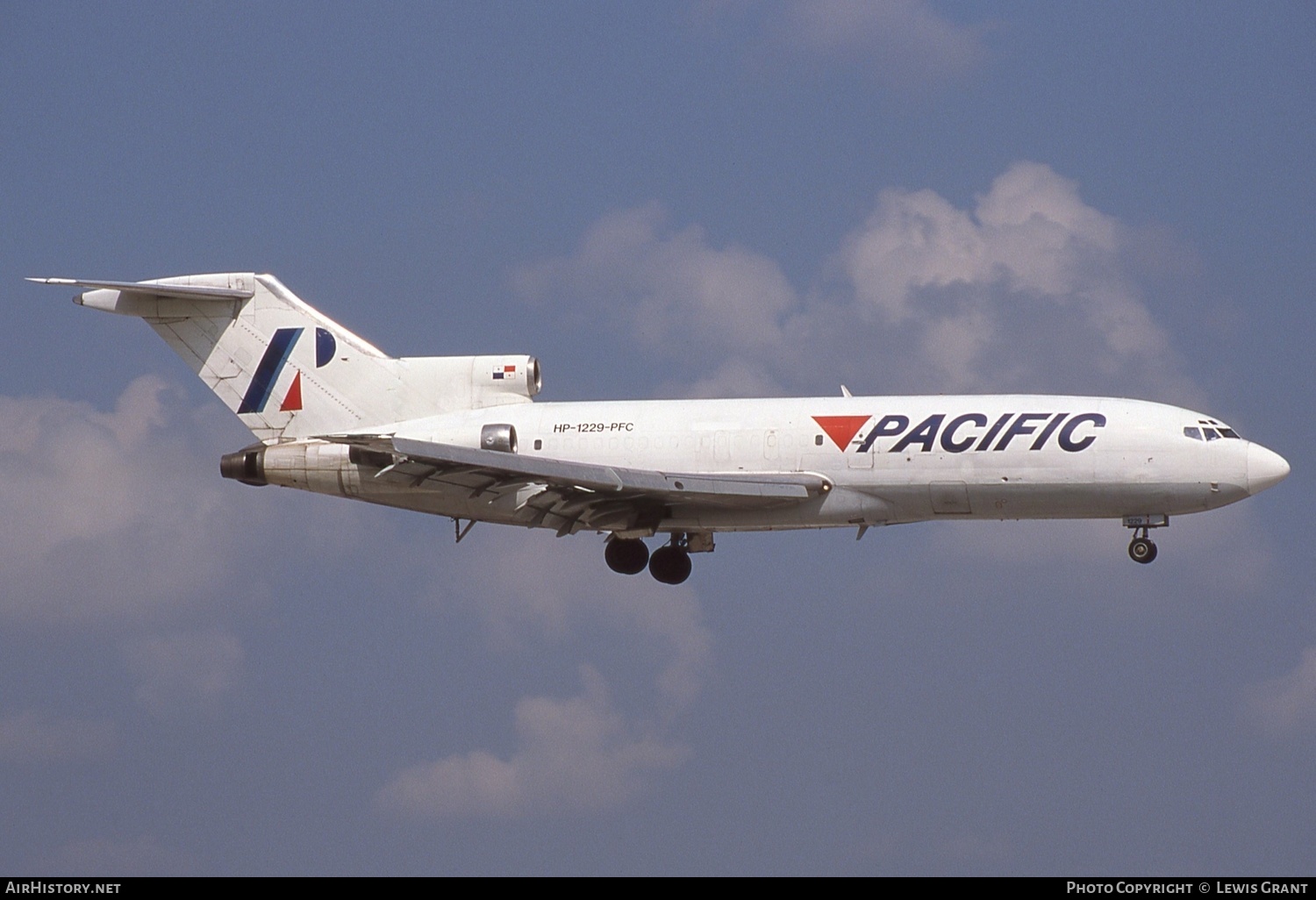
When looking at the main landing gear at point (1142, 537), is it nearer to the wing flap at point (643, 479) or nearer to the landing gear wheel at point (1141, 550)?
the landing gear wheel at point (1141, 550)

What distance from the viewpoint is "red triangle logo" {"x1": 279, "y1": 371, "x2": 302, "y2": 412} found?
153 feet

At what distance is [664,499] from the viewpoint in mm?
42438

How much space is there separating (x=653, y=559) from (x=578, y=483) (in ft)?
19.8

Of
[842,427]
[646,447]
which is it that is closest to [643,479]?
[646,447]

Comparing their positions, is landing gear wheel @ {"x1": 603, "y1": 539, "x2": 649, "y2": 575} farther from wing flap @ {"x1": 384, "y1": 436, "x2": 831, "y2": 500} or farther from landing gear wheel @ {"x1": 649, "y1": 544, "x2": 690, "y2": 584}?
wing flap @ {"x1": 384, "y1": 436, "x2": 831, "y2": 500}

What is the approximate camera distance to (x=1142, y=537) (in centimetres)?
4150

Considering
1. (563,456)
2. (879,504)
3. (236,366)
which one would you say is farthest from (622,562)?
(236,366)

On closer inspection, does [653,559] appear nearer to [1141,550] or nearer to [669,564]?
[669,564]

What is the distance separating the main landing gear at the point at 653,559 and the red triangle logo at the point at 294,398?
332 inches

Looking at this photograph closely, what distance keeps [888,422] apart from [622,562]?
27.8ft

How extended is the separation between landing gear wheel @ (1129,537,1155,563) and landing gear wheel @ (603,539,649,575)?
11.7 meters

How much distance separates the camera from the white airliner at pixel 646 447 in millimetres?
40406

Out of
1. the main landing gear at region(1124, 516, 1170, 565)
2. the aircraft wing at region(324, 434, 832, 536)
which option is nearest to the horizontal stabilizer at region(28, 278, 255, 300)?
the aircraft wing at region(324, 434, 832, 536)

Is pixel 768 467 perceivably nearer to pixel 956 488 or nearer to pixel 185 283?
pixel 956 488
